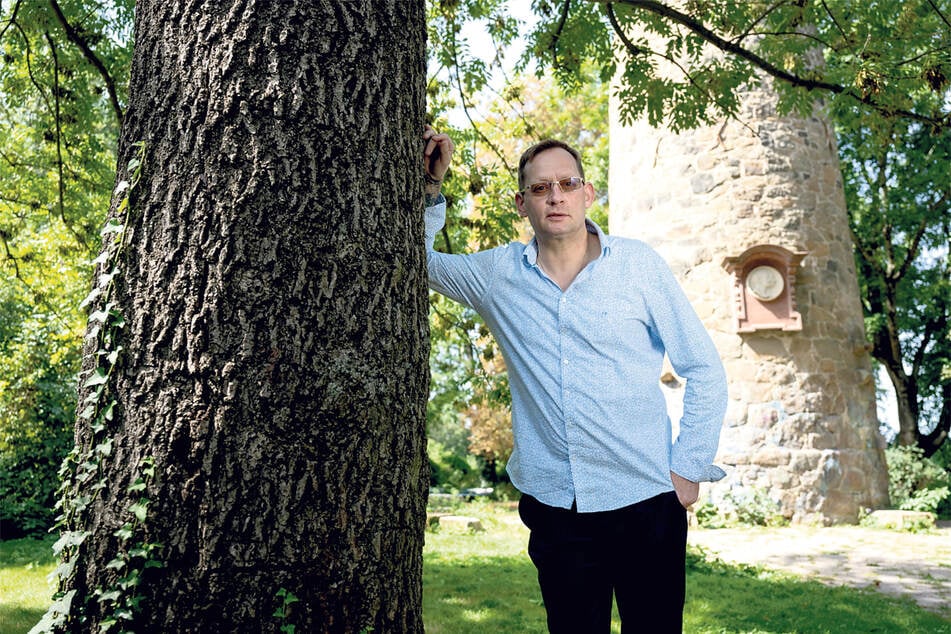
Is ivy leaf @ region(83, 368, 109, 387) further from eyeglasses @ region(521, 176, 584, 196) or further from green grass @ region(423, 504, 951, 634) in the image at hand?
green grass @ region(423, 504, 951, 634)

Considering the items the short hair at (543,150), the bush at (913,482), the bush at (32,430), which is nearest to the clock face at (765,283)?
the bush at (913,482)

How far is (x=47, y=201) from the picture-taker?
7156mm

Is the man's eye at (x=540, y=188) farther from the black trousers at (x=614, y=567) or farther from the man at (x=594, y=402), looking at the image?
the black trousers at (x=614, y=567)

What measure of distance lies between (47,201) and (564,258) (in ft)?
20.7

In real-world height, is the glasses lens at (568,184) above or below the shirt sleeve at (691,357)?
above

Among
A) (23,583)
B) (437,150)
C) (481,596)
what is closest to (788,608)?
(481,596)

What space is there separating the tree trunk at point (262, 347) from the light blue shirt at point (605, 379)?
1.49 ft

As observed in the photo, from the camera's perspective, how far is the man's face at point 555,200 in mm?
2367

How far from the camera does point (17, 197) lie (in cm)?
736

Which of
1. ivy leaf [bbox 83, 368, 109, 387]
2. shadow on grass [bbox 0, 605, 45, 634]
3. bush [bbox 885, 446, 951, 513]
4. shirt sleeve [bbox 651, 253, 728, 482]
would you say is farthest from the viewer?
bush [bbox 885, 446, 951, 513]

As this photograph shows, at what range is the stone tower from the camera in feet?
33.4

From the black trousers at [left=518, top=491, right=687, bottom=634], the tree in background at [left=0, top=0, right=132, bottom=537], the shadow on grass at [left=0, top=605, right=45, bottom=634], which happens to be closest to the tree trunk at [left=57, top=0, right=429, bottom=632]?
the black trousers at [left=518, top=491, right=687, bottom=634]

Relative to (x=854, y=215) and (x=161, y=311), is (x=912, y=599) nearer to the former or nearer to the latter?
(x=161, y=311)

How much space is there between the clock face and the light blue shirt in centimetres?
855
